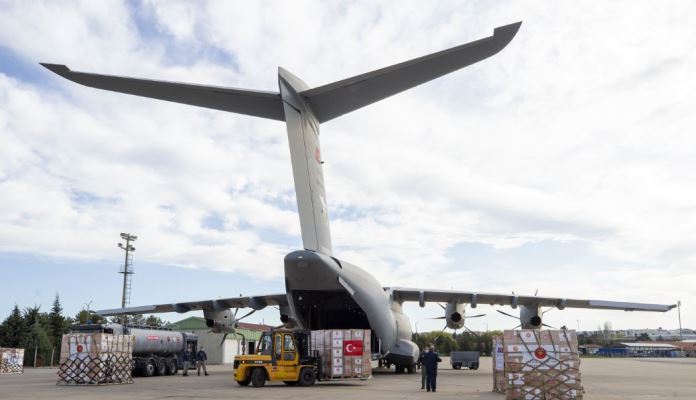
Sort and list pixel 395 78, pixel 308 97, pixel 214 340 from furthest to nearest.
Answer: pixel 214 340 < pixel 308 97 < pixel 395 78

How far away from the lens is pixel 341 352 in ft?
56.7

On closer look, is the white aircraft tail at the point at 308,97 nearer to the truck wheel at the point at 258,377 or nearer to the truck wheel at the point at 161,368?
the truck wheel at the point at 258,377

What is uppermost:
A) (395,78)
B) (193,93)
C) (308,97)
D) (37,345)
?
(308,97)

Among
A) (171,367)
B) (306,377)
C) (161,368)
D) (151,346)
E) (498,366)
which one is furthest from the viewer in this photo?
(171,367)

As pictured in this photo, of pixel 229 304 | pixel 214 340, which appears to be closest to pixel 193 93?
pixel 229 304

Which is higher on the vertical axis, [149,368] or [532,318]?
[532,318]

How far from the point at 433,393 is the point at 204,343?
120 ft

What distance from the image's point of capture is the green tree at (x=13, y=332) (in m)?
44.0

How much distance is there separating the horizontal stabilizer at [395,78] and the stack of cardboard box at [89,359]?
9.42m

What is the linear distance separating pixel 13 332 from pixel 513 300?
123ft

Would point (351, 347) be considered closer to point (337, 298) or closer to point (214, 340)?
point (337, 298)

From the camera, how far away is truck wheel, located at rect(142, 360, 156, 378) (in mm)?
23359

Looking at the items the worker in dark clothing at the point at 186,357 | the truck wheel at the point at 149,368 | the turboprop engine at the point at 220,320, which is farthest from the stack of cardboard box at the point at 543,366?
the worker in dark clothing at the point at 186,357

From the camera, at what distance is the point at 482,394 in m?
14.1
